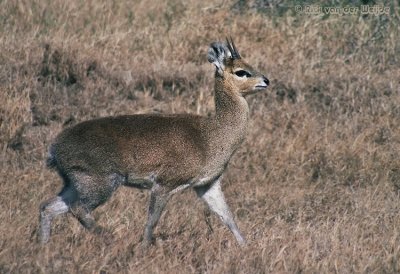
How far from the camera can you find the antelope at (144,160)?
8.23 meters

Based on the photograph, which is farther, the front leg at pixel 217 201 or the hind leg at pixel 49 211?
the front leg at pixel 217 201

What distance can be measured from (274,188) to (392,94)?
2.90m

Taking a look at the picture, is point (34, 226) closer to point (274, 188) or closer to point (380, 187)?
point (274, 188)

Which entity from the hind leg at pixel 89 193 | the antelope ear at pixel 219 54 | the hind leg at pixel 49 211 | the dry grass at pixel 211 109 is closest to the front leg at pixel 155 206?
the dry grass at pixel 211 109

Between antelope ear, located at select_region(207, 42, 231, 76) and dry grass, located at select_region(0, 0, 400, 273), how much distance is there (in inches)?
52.4

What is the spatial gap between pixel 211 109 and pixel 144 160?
382 cm

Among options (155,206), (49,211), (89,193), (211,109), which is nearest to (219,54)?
(155,206)

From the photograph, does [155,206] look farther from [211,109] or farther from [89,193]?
[211,109]

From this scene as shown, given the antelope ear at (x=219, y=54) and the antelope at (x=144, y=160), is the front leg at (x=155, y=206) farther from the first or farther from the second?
the antelope ear at (x=219, y=54)

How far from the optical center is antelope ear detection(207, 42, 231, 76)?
29.4ft

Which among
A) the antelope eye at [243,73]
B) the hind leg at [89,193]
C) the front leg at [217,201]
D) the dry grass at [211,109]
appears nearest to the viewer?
the dry grass at [211,109]

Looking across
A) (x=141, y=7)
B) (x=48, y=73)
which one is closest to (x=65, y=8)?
(x=141, y=7)

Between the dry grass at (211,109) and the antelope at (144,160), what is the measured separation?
223mm

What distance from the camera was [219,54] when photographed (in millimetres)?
8992
